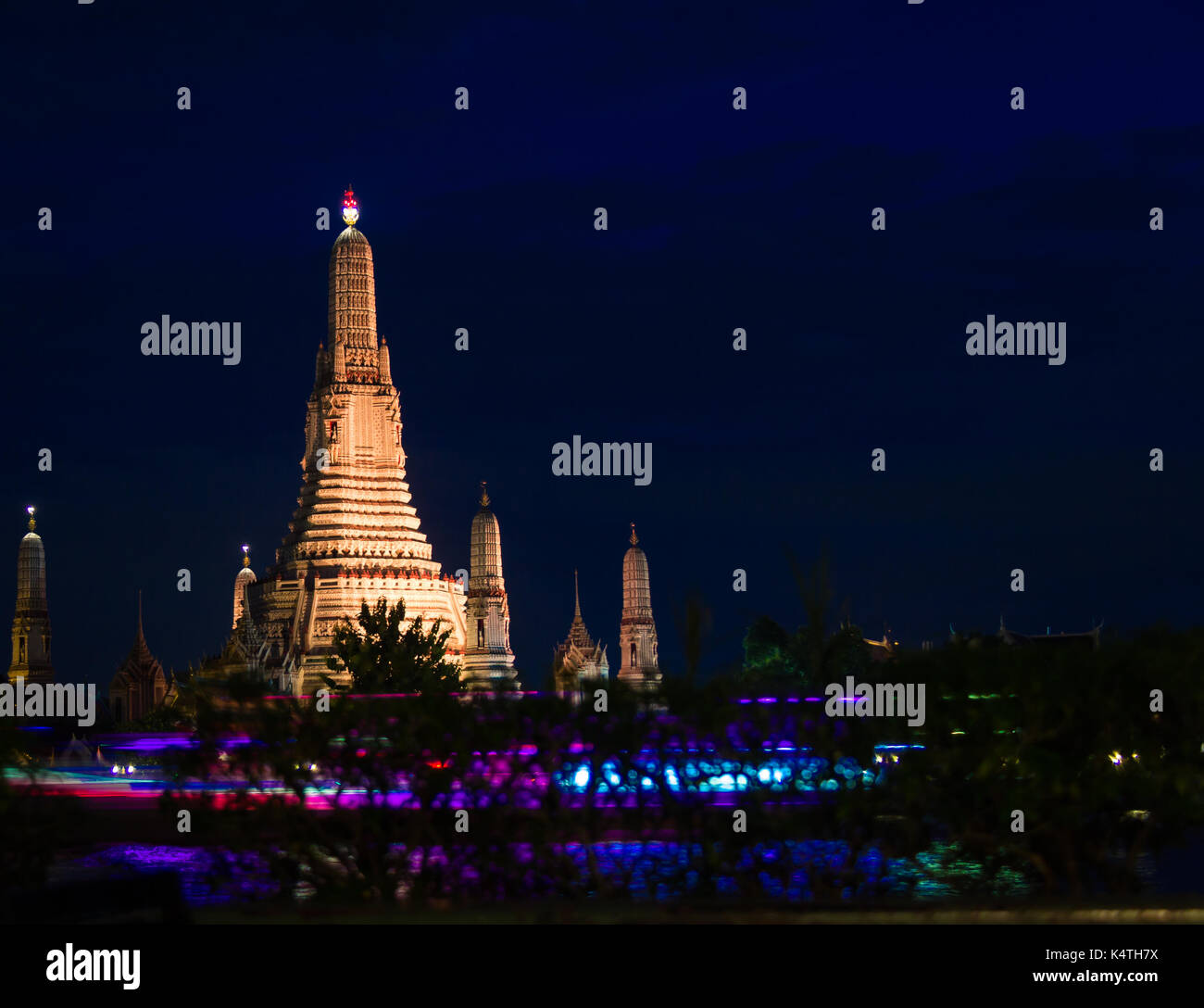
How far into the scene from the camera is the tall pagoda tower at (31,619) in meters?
106

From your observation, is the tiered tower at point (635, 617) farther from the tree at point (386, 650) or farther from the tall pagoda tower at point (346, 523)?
the tree at point (386, 650)

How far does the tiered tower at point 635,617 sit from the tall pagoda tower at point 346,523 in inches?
572

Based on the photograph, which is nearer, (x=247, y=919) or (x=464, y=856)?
(x=247, y=919)

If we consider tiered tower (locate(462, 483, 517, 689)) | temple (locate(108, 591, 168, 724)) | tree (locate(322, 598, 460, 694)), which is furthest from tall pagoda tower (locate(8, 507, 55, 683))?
tree (locate(322, 598, 460, 694))

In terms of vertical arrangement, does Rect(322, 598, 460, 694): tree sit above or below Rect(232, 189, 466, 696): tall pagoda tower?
below

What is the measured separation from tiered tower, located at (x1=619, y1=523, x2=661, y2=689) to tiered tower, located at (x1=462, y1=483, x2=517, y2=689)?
14.3m

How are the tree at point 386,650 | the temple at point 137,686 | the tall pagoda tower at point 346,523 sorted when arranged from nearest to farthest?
the tree at point 386,650, the tall pagoda tower at point 346,523, the temple at point 137,686

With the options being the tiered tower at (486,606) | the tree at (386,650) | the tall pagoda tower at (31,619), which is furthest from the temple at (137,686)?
the tree at (386,650)

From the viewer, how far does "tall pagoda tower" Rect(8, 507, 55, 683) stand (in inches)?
4154

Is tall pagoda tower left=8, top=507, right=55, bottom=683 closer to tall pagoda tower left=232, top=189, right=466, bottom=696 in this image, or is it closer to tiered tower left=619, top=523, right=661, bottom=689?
tall pagoda tower left=232, top=189, right=466, bottom=696
